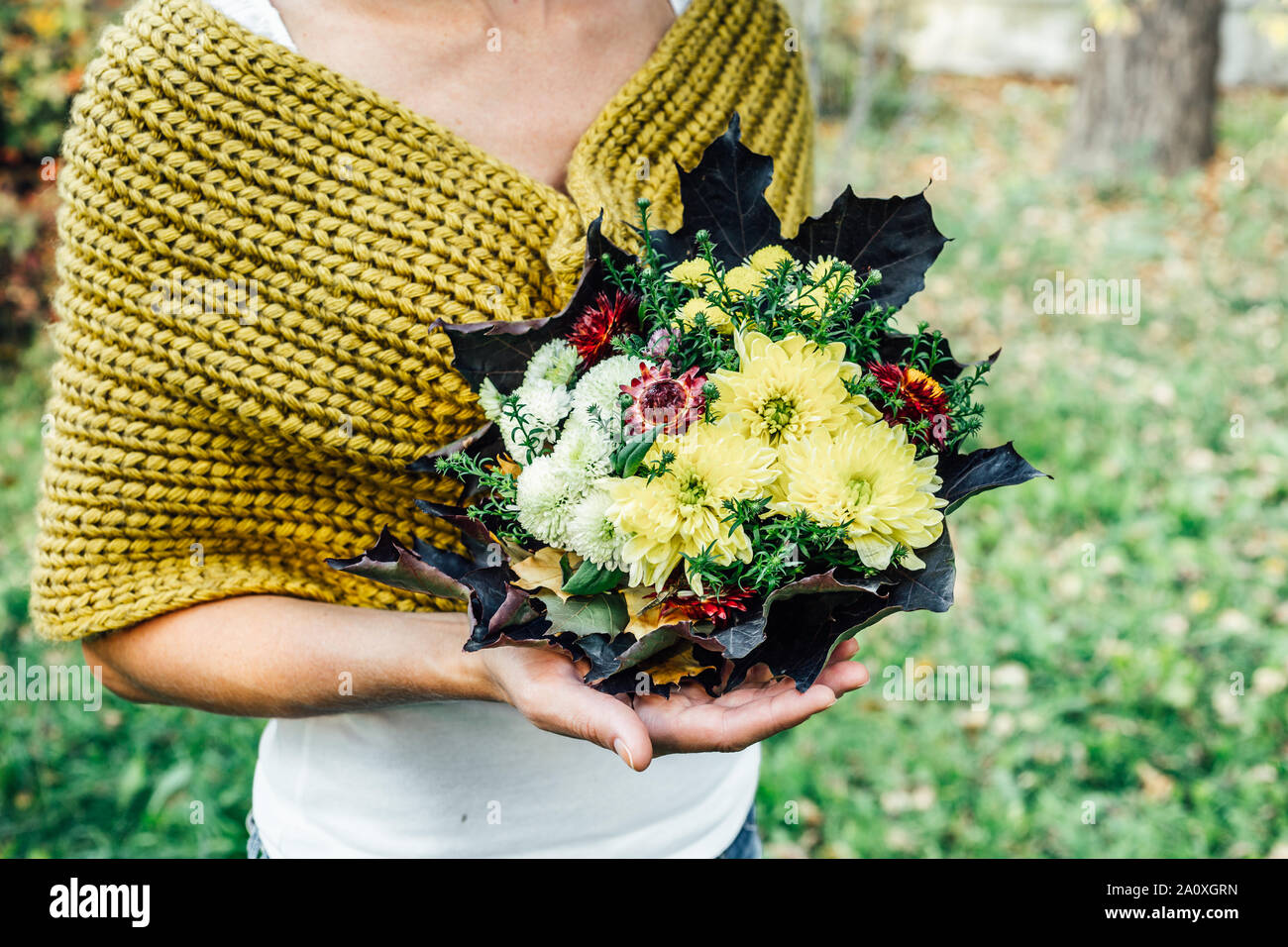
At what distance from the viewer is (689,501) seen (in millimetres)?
1144

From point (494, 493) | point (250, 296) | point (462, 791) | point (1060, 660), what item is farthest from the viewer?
point (1060, 660)

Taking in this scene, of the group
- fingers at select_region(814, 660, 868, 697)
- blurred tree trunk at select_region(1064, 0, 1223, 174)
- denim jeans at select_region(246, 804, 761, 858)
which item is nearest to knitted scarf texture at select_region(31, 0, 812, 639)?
denim jeans at select_region(246, 804, 761, 858)

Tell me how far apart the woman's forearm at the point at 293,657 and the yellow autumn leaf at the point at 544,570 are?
5.7 inches

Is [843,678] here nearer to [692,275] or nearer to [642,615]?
[642,615]

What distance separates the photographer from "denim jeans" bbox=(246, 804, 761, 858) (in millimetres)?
1657

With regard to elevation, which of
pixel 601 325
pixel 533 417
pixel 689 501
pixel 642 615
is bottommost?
pixel 642 615

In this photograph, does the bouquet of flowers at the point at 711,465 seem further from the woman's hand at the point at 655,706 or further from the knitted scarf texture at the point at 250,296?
the knitted scarf texture at the point at 250,296

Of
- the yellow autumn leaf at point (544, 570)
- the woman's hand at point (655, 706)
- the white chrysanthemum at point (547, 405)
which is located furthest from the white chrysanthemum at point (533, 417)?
the woman's hand at point (655, 706)

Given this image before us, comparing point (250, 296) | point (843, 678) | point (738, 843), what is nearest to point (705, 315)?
point (843, 678)

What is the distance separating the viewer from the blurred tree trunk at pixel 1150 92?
259 inches

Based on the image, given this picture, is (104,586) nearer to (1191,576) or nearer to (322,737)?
(322,737)

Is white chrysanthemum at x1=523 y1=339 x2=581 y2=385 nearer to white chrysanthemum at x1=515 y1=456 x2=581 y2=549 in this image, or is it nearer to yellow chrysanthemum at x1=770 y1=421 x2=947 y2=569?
white chrysanthemum at x1=515 y1=456 x2=581 y2=549

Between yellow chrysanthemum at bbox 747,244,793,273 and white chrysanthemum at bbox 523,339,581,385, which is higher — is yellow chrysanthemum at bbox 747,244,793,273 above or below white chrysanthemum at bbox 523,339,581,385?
above

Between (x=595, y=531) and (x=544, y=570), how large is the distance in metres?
0.10
